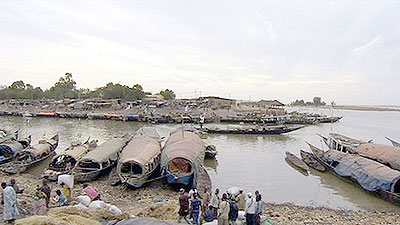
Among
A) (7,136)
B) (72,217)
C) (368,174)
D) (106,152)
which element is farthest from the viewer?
(7,136)

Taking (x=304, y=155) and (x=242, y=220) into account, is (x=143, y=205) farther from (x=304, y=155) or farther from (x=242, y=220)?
(x=304, y=155)

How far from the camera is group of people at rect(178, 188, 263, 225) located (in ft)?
30.2

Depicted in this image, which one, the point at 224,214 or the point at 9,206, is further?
the point at 224,214

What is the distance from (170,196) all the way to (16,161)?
10.2 metres

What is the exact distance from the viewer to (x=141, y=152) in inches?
639

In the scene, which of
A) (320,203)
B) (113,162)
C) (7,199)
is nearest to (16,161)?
(113,162)

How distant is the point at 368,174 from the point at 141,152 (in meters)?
11.3

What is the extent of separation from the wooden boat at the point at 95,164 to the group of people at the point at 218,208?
24.6 feet

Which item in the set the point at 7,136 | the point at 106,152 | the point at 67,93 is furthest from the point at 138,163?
the point at 67,93

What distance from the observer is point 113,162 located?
18328 mm

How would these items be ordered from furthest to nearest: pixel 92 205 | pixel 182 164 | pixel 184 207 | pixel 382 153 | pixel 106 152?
1. pixel 382 153
2. pixel 106 152
3. pixel 182 164
4. pixel 92 205
5. pixel 184 207

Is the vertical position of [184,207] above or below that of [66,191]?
above

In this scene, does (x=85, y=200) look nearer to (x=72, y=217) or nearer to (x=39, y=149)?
(x=72, y=217)

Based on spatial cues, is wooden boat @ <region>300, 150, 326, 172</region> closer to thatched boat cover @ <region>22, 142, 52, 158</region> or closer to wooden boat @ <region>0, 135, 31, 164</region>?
thatched boat cover @ <region>22, 142, 52, 158</region>
